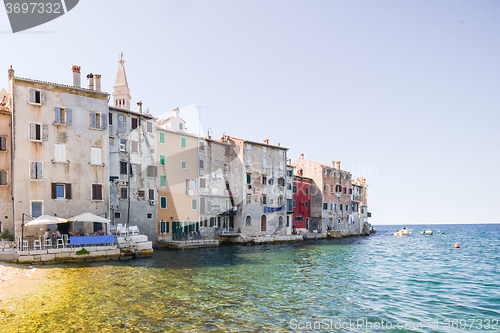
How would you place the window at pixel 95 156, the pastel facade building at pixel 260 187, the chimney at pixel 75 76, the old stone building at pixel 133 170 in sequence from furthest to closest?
the pastel facade building at pixel 260 187 → the old stone building at pixel 133 170 → the chimney at pixel 75 76 → the window at pixel 95 156

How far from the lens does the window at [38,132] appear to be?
27.3 meters

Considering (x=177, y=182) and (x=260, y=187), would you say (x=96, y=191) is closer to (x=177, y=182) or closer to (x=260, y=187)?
(x=177, y=182)

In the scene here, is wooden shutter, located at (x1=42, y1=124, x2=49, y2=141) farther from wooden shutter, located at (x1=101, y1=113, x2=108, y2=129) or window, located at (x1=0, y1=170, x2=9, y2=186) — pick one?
wooden shutter, located at (x1=101, y1=113, x2=108, y2=129)

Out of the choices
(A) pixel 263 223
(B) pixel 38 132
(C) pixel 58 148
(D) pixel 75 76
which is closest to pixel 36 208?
(C) pixel 58 148

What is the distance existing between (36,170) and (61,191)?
93.5 inches

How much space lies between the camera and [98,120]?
3052 cm

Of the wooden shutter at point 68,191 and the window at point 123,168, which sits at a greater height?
the window at point 123,168

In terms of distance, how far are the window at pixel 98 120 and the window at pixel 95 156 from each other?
193 cm

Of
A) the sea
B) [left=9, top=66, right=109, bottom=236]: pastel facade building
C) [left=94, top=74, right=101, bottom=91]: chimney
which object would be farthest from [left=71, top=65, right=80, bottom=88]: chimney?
the sea

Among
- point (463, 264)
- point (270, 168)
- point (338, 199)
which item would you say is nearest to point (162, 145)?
point (270, 168)

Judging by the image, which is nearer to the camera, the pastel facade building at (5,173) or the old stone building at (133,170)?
the pastel facade building at (5,173)

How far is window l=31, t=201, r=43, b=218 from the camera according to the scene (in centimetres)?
2659

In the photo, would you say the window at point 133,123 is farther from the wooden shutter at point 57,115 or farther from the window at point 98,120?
the wooden shutter at point 57,115
